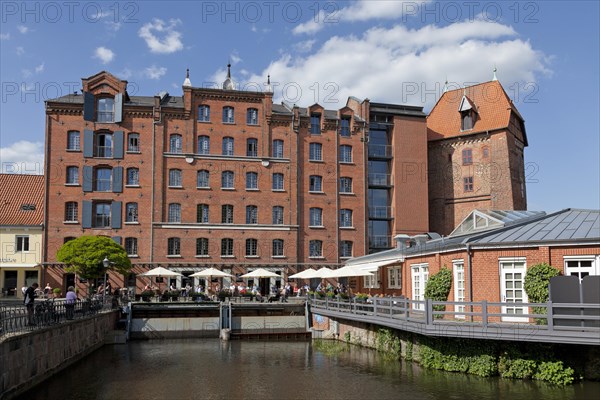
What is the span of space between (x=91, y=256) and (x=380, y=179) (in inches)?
907

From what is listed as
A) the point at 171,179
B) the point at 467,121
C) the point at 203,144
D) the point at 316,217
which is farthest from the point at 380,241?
the point at 171,179

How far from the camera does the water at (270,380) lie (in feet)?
56.2

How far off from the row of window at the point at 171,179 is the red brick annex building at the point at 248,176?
80 millimetres

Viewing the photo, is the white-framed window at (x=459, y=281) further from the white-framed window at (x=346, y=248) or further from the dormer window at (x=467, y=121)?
the dormer window at (x=467, y=121)

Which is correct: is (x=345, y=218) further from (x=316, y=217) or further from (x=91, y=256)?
(x=91, y=256)

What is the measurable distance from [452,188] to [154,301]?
26.1m

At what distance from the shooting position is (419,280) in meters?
26.8

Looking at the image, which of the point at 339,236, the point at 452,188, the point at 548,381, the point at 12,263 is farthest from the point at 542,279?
the point at 12,263

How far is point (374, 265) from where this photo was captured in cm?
3084

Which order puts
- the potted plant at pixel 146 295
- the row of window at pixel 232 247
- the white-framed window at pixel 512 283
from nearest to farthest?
the white-framed window at pixel 512 283
the potted plant at pixel 146 295
the row of window at pixel 232 247

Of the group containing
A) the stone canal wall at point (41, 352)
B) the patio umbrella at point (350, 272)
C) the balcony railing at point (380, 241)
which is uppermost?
the balcony railing at point (380, 241)

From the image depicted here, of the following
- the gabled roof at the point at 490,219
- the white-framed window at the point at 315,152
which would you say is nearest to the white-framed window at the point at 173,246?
the white-framed window at the point at 315,152

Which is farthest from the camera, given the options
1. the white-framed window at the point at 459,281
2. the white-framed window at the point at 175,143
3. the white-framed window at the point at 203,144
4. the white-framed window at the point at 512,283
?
the white-framed window at the point at 203,144

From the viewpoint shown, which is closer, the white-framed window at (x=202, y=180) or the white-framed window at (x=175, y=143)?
the white-framed window at (x=175, y=143)
